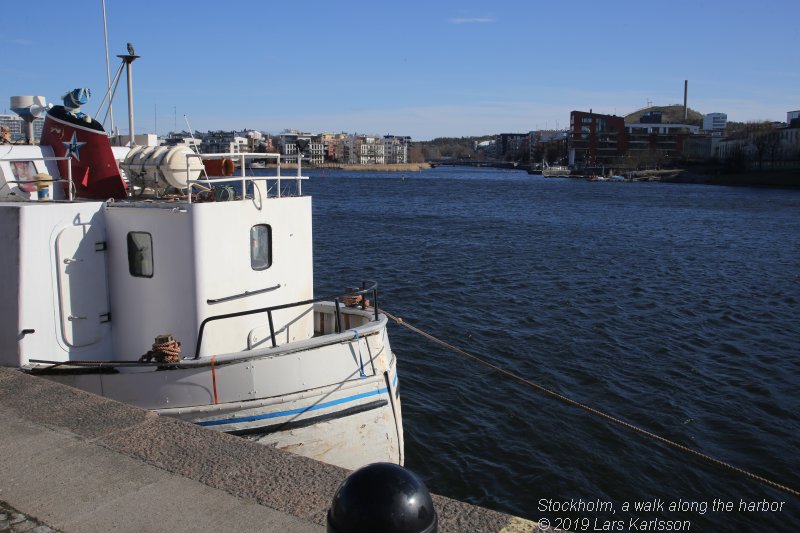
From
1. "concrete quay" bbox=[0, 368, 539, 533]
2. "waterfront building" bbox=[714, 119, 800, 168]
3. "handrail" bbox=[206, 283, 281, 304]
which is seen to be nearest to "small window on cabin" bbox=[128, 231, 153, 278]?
"handrail" bbox=[206, 283, 281, 304]

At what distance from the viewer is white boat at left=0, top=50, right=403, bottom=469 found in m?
8.11

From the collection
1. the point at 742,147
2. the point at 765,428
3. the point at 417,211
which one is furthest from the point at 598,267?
the point at 742,147

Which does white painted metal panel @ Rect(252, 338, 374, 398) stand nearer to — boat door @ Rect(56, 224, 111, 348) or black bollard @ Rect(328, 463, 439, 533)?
boat door @ Rect(56, 224, 111, 348)

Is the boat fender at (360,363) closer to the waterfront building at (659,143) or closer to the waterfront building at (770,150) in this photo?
the waterfront building at (770,150)

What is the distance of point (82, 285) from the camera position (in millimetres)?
8859

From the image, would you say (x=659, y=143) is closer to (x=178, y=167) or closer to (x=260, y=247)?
(x=260, y=247)

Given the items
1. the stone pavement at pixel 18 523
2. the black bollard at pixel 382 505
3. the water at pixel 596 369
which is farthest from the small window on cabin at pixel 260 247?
the black bollard at pixel 382 505

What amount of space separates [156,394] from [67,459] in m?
2.78

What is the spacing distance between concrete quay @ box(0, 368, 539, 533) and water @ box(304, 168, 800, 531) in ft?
Result: 17.9

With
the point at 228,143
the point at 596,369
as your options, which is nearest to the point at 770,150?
the point at 596,369

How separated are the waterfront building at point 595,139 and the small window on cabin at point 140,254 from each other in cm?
18950

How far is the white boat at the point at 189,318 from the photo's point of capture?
319 inches

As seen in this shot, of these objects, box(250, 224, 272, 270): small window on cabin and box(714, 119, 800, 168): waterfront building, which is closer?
box(250, 224, 272, 270): small window on cabin

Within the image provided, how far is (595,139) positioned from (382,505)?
199 m
